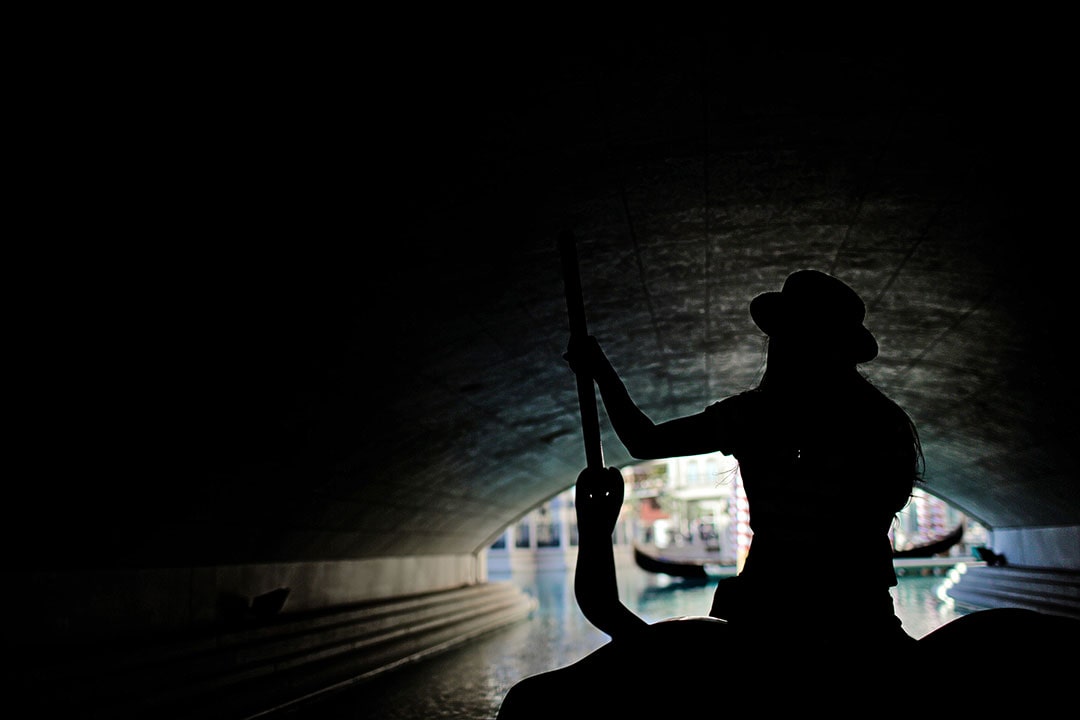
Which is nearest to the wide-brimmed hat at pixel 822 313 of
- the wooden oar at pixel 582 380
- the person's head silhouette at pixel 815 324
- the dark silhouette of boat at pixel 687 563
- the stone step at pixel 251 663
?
the person's head silhouette at pixel 815 324

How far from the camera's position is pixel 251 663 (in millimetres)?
7895

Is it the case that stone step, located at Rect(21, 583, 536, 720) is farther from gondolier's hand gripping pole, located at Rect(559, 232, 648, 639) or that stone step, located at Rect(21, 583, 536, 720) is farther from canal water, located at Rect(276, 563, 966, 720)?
gondolier's hand gripping pole, located at Rect(559, 232, 648, 639)

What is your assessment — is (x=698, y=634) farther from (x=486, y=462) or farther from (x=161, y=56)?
(x=486, y=462)

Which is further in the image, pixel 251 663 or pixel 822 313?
pixel 251 663

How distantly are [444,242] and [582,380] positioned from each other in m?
3.73

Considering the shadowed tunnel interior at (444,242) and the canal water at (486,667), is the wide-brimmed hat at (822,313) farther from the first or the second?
the shadowed tunnel interior at (444,242)

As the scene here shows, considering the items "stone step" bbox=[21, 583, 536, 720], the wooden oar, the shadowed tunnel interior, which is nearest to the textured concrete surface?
the shadowed tunnel interior

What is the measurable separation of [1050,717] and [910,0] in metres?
3.13

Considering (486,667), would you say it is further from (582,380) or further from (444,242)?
(582,380)

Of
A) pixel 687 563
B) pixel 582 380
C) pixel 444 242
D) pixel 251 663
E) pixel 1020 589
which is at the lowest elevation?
pixel 251 663

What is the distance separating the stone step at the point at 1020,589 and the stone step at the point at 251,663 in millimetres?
8723

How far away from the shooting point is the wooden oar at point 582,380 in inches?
84.6

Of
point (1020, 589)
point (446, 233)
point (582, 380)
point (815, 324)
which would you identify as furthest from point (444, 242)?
point (1020, 589)

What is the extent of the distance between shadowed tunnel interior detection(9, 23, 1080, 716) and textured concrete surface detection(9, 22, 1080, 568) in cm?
2
